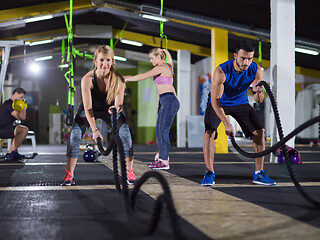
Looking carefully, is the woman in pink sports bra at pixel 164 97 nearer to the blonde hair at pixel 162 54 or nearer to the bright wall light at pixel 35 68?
the blonde hair at pixel 162 54

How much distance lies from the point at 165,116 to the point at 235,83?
4.89 feet

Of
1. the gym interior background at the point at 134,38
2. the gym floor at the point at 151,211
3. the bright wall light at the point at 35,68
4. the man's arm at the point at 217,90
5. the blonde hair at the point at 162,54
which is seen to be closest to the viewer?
the gym floor at the point at 151,211

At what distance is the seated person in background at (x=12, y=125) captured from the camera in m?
6.19

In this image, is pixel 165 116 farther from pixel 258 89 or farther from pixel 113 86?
pixel 258 89

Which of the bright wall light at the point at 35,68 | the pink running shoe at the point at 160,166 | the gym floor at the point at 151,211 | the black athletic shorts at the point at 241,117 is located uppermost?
the bright wall light at the point at 35,68

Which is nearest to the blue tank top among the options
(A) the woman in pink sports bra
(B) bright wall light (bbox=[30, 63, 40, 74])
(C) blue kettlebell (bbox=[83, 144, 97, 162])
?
(A) the woman in pink sports bra

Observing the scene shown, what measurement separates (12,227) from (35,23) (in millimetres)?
9333

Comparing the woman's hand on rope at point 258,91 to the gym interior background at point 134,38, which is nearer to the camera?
the woman's hand on rope at point 258,91

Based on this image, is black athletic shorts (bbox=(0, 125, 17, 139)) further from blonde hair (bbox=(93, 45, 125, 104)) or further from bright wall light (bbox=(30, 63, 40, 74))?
bright wall light (bbox=(30, 63, 40, 74))

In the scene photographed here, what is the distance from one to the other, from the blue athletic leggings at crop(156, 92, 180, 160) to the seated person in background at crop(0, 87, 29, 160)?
259cm

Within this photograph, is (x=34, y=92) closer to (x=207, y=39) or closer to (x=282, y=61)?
(x=207, y=39)

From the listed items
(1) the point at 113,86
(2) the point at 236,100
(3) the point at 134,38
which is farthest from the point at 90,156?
(3) the point at 134,38

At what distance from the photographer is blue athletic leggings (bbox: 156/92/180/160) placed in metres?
4.62

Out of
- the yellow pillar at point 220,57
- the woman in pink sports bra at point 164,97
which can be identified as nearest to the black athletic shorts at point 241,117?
the woman in pink sports bra at point 164,97
